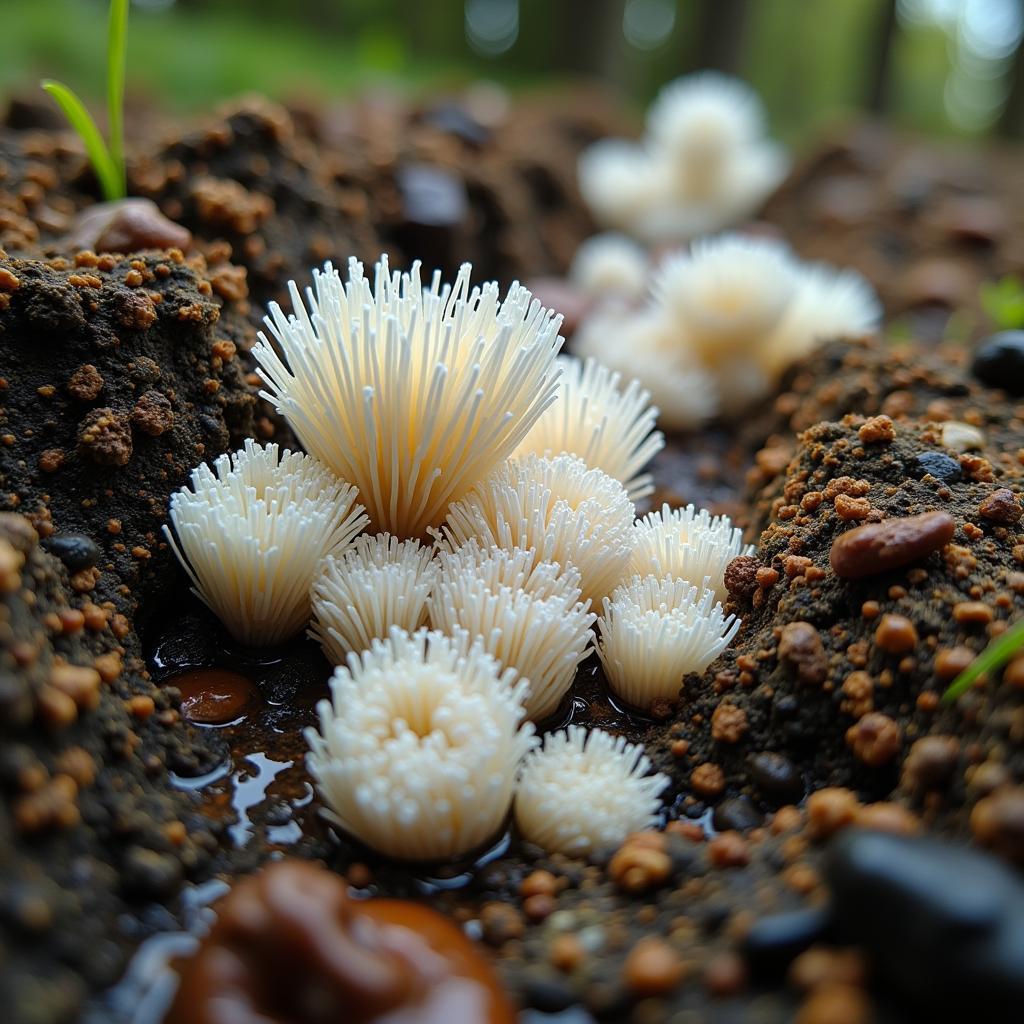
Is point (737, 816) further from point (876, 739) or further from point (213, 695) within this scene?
point (213, 695)

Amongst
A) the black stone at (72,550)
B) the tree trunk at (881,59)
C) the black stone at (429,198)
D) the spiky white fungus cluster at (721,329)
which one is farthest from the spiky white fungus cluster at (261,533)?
the tree trunk at (881,59)

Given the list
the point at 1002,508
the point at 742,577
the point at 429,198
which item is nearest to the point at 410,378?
the point at 742,577

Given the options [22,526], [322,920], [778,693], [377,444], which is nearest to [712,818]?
[778,693]

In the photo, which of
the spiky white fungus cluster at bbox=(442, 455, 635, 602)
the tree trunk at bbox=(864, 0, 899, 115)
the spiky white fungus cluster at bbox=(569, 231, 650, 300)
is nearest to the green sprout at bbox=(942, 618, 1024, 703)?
the spiky white fungus cluster at bbox=(442, 455, 635, 602)

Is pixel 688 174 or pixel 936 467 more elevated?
pixel 688 174

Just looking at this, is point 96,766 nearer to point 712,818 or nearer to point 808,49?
point 712,818

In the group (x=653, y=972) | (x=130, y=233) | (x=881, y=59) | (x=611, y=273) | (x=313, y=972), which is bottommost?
(x=313, y=972)

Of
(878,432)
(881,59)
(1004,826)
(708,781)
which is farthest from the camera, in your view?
(881,59)
